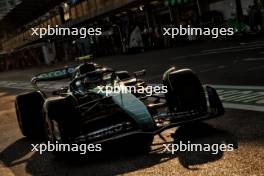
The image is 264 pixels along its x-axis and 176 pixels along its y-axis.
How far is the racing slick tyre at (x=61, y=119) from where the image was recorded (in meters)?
6.50

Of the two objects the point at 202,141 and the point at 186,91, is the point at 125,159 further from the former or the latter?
the point at 186,91

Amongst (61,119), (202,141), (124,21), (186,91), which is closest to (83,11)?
(124,21)

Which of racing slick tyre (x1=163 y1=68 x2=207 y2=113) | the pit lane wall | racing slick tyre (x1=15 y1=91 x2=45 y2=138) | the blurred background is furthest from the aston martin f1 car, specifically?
the pit lane wall

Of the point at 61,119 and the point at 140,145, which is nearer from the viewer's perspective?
the point at 61,119

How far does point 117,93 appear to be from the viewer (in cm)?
736

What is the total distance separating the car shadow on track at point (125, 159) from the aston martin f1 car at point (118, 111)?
25 cm

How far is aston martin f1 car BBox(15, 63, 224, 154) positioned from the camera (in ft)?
21.1

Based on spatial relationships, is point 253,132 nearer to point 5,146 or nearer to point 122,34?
point 5,146

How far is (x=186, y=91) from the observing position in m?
7.11

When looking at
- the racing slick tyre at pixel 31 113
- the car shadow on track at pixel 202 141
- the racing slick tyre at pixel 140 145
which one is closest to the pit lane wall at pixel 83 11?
the racing slick tyre at pixel 31 113

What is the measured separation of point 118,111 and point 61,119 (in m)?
0.81

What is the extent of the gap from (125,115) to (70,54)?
159ft

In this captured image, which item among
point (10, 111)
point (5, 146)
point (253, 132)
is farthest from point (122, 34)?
point (253, 132)

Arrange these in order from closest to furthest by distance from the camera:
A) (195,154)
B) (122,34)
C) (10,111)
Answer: (195,154), (10,111), (122,34)
